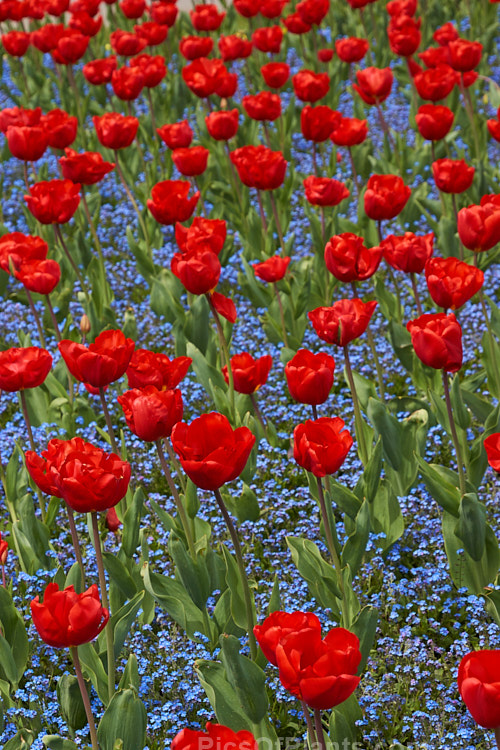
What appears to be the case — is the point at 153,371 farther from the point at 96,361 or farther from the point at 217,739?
the point at 217,739

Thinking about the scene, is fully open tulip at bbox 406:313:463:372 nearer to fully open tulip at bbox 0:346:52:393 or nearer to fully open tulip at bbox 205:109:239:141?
fully open tulip at bbox 0:346:52:393

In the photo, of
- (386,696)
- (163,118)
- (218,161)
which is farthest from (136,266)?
(386,696)

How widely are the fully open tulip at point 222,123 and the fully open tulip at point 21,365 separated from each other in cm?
215

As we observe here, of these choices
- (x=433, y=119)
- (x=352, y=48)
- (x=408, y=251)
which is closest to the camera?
(x=408, y=251)

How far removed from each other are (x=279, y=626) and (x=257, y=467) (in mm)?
1744

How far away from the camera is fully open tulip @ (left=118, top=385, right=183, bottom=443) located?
246cm

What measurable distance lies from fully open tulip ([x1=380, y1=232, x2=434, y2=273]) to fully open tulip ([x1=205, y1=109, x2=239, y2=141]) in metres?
1.66

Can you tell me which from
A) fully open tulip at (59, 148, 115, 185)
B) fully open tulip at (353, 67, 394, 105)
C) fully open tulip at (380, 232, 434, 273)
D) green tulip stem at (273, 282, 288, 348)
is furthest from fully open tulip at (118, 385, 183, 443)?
fully open tulip at (353, 67, 394, 105)

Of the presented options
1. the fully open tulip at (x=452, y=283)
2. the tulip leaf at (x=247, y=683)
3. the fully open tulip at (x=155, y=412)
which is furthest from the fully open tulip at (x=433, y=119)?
the tulip leaf at (x=247, y=683)

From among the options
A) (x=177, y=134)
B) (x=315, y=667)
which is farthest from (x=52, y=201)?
(x=315, y=667)

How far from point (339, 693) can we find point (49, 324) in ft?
11.4

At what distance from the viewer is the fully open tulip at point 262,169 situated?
412 cm

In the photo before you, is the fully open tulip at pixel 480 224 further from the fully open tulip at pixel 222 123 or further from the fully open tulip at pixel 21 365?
the fully open tulip at pixel 222 123

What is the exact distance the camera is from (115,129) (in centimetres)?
455
